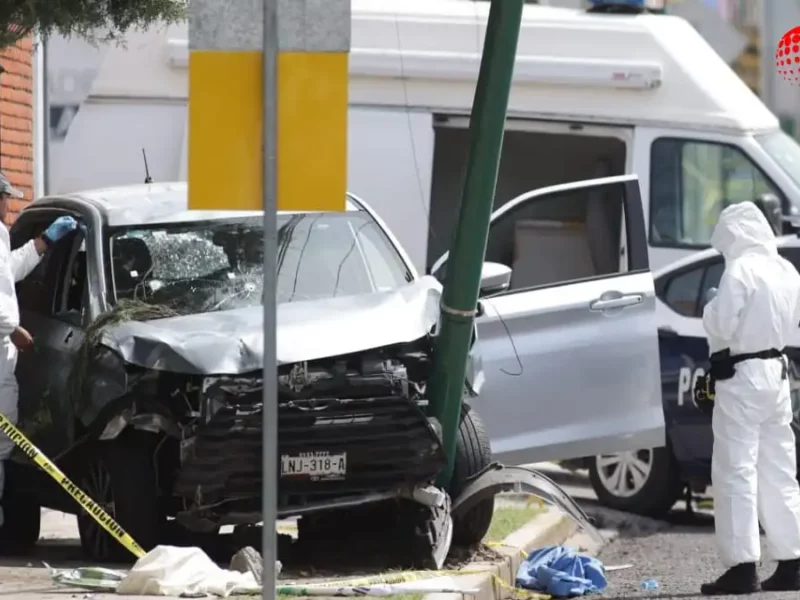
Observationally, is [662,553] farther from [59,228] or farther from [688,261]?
[59,228]

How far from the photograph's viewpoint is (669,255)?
12.2 metres

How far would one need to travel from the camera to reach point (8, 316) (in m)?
8.69

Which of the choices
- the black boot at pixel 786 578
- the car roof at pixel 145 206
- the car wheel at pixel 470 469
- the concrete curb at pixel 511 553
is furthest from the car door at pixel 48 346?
the black boot at pixel 786 578

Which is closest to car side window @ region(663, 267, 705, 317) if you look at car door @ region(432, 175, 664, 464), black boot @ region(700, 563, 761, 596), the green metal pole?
car door @ region(432, 175, 664, 464)

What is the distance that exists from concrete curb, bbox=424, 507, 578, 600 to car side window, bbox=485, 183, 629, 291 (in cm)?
217

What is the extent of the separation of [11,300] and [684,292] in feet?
15.1

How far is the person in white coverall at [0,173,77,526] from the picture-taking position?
8719 mm

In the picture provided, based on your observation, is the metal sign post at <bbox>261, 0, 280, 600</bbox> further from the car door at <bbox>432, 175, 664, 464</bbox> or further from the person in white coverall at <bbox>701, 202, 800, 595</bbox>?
the car door at <bbox>432, 175, 664, 464</bbox>

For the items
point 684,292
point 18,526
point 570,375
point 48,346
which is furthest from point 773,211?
point 18,526

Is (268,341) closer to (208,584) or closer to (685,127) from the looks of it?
(208,584)

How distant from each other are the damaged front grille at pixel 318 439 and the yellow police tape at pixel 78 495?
1.05ft

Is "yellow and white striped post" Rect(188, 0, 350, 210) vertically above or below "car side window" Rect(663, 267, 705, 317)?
above

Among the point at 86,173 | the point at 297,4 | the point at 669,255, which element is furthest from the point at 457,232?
the point at 86,173

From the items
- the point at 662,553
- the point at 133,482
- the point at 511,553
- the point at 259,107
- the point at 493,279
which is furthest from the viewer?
the point at 662,553
